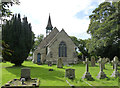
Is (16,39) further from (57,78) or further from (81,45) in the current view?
(81,45)

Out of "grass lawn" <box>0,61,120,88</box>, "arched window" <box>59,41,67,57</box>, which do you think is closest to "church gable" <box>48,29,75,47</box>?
"arched window" <box>59,41,67,57</box>

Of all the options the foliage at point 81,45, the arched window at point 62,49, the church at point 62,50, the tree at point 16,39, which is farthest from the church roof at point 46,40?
the tree at point 16,39

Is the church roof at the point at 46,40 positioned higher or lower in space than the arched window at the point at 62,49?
higher

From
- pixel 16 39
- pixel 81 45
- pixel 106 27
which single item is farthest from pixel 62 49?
pixel 81 45

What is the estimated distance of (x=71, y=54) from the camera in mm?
29891

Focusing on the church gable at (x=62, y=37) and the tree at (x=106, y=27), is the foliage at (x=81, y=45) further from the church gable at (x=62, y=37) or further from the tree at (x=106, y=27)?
the tree at (x=106, y=27)

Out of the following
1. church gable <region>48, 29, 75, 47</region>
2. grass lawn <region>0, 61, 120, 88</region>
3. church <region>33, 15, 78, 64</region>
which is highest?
church gable <region>48, 29, 75, 47</region>

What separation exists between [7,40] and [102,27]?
15.6 m

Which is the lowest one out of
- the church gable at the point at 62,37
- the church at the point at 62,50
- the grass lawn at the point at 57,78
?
the grass lawn at the point at 57,78

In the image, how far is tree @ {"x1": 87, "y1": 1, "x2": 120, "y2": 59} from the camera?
61.7 ft

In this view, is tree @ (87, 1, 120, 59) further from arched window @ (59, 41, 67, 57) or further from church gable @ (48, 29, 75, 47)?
arched window @ (59, 41, 67, 57)

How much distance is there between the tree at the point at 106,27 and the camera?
18.8 metres

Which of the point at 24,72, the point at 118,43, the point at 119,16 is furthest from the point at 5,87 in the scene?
the point at 118,43

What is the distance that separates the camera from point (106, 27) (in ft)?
62.2
